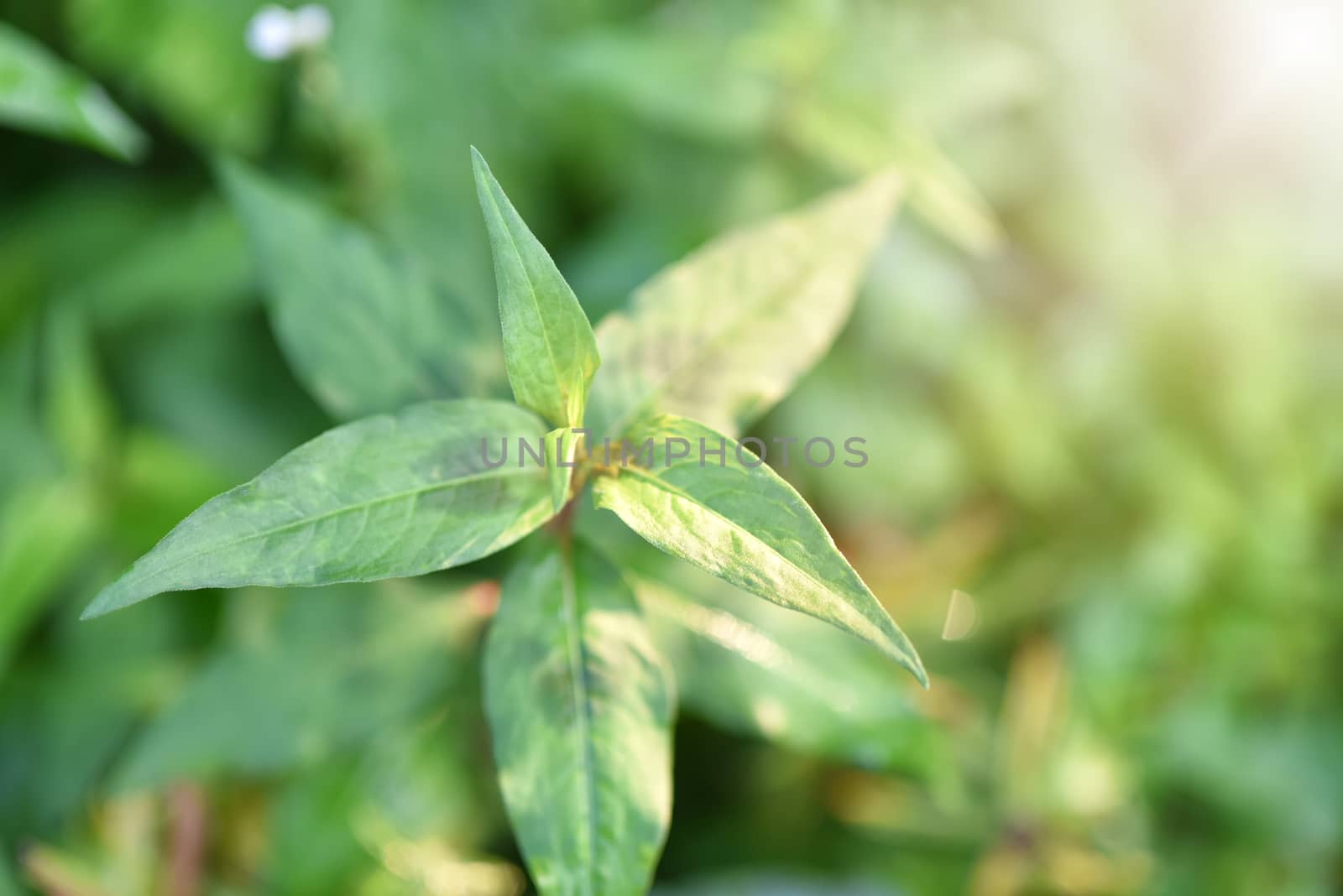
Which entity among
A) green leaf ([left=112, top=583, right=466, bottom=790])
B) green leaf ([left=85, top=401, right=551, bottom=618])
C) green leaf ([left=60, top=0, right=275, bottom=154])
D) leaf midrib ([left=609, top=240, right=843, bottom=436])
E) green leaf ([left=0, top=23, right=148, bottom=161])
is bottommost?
green leaf ([left=112, top=583, right=466, bottom=790])

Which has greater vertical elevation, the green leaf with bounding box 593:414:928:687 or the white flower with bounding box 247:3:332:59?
the white flower with bounding box 247:3:332:59

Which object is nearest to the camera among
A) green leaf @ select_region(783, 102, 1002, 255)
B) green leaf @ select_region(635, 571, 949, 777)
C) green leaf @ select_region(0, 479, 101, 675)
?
green leaf @ select_region(635, 571, 949, 777)

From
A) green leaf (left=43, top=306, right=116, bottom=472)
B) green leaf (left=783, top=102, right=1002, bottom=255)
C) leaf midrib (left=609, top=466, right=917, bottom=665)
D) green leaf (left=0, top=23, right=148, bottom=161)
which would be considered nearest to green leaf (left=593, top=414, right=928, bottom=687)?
leaf midrib (left=609, top=466, right=917, bottom=665)

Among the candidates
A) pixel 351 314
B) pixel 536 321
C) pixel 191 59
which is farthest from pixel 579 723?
pixel 191 59

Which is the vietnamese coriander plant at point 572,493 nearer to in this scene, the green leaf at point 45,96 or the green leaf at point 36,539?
the green leaf at point 45,96

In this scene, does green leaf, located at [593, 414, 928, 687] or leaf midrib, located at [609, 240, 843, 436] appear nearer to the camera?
green leaf, located at [593, 414, 928, 687]

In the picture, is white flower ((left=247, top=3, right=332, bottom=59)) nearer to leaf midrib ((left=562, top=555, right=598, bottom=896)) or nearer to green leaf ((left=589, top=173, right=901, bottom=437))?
green leaf ((left=589, top=173, right=901, bottom=437))

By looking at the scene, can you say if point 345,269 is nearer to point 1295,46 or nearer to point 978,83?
point 978,83
